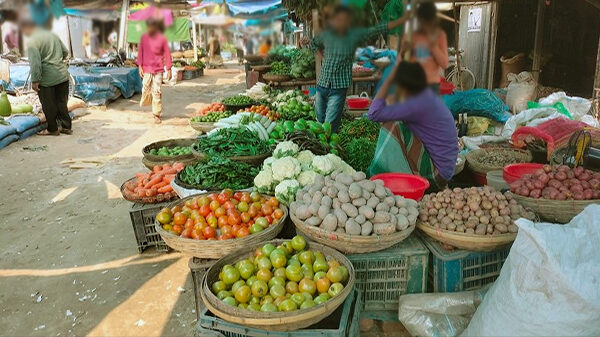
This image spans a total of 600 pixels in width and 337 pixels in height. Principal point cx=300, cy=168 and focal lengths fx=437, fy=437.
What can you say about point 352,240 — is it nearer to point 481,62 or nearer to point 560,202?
point 560,202

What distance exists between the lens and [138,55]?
0.73m

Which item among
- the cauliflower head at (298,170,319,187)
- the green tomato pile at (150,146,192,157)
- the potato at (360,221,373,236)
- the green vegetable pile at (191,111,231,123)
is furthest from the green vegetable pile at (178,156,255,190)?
the green vegetable pile at (191,111,231,123)

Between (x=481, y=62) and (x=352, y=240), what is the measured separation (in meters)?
8.20

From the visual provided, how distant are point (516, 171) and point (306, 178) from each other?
1542mm

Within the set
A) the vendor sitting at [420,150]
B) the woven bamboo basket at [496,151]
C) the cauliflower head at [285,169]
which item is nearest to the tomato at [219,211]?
the cauliflower head at [285,169]

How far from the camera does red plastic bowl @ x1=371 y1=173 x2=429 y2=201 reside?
270cm

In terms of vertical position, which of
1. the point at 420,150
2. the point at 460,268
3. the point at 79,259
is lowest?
the point at 79,259

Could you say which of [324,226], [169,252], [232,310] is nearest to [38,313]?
[169,252]

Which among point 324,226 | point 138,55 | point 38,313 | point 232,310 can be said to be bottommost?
point 38,313

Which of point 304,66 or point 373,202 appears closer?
point 373,202

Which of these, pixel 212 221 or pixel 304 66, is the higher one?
pixel 304 66

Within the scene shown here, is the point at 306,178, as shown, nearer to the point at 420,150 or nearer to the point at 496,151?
the point at 420,150

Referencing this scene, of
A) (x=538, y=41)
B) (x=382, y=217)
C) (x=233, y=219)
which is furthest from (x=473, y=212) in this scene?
(x=538, y=41)

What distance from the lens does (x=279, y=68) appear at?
8422 mm
